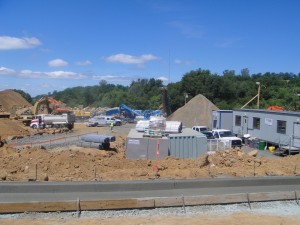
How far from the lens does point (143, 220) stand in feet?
42.6

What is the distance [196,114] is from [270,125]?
17.9 m

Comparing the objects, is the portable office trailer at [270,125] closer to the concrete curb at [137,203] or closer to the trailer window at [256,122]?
the trailer window at [256,122]

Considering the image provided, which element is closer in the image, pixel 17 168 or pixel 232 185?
pixel 232 185

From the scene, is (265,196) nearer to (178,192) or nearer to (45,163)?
(178,192)

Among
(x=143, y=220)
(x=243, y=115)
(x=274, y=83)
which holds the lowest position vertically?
(x=143, y=220)

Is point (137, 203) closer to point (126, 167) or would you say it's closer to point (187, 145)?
point (126, 167)

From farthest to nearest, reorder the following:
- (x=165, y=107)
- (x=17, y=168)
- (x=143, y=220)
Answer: (x=165, y=107)
(x=17, y=168)
(x=143, y=220)

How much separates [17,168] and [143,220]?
8.88 metres

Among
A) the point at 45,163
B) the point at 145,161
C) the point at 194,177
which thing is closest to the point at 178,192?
the point at 194,177

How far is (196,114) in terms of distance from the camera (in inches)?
1917

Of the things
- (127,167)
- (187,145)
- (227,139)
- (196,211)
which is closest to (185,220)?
(196,211)

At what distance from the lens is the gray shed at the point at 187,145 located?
22203mm

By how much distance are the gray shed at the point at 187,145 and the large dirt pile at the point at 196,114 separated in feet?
81.8

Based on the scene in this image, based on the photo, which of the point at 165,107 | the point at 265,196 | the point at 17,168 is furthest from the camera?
the point at 165,107
